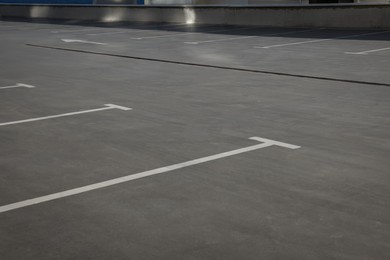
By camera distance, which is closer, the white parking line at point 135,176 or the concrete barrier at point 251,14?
the white parking line at point 135,176

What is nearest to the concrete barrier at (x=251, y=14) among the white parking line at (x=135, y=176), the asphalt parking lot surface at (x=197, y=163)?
the asphalt parking lot surface at (x=197, y=163)

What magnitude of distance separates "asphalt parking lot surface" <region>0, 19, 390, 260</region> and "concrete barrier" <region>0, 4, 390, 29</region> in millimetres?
9708

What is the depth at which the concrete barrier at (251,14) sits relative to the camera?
21891 mm

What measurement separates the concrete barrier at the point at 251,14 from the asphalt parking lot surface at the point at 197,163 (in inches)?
382

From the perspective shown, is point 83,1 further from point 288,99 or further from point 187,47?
point 288,99

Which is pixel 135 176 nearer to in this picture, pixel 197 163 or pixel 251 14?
pixel 197 163

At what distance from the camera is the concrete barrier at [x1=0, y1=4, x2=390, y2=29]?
21.9m

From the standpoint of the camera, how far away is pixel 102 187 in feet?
17.0

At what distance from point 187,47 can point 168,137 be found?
11.5m

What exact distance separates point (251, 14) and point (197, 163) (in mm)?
21080

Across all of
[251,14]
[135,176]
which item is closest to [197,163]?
[135,176]

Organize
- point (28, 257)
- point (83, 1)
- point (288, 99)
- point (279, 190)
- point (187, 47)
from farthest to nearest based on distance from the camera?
1. point (83, 1)
2. point (187, 47)
3. point (288, 99)
4. point (279, 190)
5. point (28, 257)

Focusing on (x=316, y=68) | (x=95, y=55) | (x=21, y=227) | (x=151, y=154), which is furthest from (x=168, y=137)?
(x=95, y=55)

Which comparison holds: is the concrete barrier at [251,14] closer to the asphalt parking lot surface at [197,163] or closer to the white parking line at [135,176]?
the asphalt parking lot surface at [197,163]
